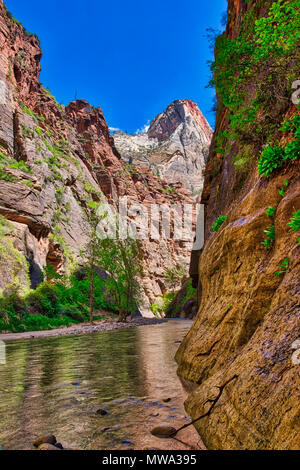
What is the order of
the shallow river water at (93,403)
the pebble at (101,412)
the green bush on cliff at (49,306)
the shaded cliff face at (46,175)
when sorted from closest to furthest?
the shallow river water at (93,403) → the pebble at (101,412) → the green bush on cliff at (49,306) → the shaded cliff face at (46,175)

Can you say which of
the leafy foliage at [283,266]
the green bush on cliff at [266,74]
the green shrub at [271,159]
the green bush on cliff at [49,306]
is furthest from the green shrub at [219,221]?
the green bush on cliff at [49,306]

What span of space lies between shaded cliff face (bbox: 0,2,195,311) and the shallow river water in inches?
696

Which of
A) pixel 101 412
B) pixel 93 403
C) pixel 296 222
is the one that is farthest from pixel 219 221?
pixel 101 412

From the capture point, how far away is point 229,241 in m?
6.03

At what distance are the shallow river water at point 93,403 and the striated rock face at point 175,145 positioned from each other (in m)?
103

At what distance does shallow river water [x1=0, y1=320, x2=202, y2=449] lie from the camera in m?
3.53

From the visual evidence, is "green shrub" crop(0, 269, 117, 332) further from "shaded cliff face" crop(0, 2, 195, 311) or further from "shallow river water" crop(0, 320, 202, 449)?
"shallow river water" crop(0, 320, 202, 449)

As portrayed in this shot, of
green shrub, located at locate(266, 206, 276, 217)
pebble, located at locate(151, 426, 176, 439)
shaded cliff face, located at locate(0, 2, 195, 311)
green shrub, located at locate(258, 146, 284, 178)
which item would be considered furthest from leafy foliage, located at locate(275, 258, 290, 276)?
shaded cliff face, located at locate(0, 2, 195, 311)

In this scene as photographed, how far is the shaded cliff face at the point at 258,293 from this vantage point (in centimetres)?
273

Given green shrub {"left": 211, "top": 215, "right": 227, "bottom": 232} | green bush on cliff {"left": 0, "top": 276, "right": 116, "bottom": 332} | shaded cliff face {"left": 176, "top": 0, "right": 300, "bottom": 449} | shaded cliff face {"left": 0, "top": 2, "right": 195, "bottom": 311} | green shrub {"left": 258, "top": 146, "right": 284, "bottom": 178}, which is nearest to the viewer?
shaded cliff face {"left": 176, "top": 0, "right": 300, "bottom": 449}

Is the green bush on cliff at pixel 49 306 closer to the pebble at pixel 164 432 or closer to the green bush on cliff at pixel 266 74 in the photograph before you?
the pebble at pixel 164 432

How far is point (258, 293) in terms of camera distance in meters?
4.21

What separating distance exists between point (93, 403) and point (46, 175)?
43.3m

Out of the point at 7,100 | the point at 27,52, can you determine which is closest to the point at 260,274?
the point at 7,100
